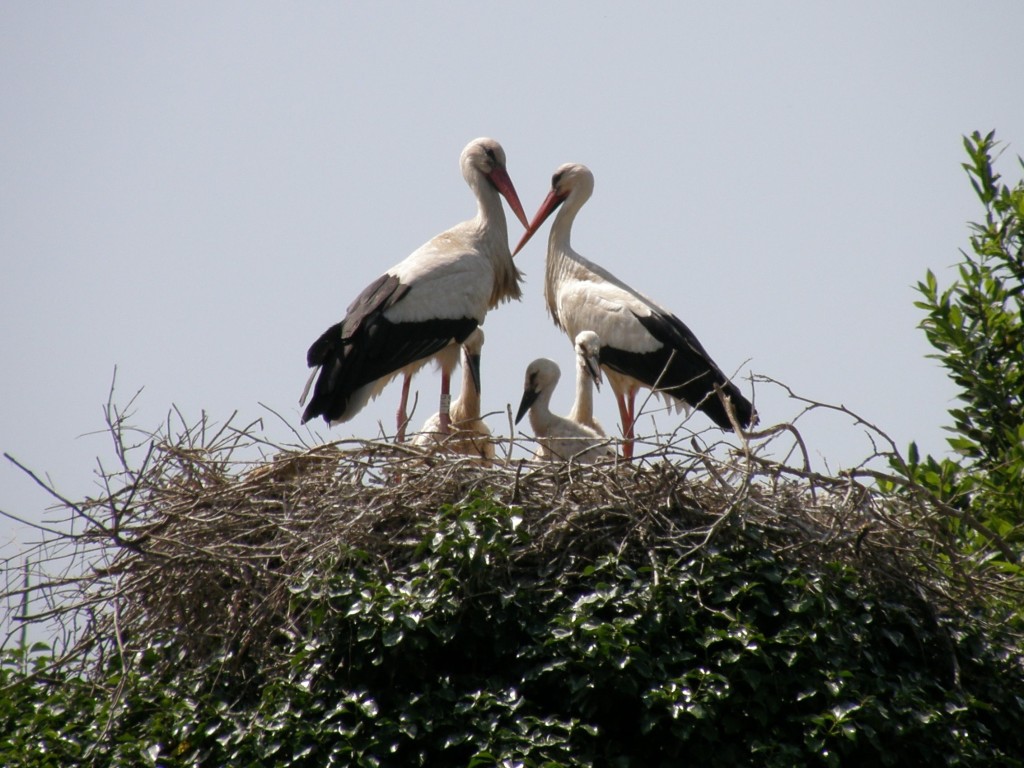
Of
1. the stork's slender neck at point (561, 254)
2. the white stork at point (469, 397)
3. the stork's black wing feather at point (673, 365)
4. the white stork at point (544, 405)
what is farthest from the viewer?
the stork's slender neck at point (561, 254)

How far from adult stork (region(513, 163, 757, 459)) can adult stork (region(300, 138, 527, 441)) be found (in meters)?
0.34

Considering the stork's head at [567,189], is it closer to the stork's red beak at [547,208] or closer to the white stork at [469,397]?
the stork's red beak at [547,208]

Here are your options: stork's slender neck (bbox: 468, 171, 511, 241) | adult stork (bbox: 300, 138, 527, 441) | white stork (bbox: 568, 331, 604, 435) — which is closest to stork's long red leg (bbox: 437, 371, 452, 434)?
adult stork (bbox: 300, 138, 527, 441)

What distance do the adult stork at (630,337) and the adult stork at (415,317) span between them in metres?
0.34

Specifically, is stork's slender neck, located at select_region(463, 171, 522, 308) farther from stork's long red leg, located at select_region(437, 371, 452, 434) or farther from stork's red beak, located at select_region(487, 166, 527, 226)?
stork's long red leg, located at select_region(437, 371, 452, 434)

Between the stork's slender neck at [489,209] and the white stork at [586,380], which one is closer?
the white stork at [586,380]

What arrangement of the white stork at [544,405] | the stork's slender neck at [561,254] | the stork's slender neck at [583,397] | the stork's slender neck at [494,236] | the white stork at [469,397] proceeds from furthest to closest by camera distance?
the stork's slender neck at [561,254] < the stork's slender neck at [494,236] < the white stork at [469,397] < the stork's slender neck at [583,397] < the white stork at [544,405]

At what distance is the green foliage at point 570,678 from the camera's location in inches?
166

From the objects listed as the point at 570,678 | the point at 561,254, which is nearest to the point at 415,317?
the point at 561,254

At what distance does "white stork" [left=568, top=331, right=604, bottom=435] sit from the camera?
6.79m

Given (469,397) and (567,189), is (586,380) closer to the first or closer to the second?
(469,397)

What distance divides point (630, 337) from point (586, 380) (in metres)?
0.96

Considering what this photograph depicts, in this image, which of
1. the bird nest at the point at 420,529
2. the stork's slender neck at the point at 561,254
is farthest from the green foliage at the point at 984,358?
the stork's slender neck at the point at 561,254

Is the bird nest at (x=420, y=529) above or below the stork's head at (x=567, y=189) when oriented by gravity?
below
